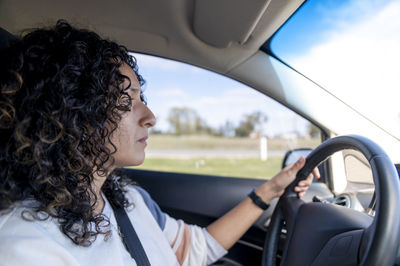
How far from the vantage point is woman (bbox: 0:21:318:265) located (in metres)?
0.77

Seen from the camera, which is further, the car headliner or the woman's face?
the car headliner

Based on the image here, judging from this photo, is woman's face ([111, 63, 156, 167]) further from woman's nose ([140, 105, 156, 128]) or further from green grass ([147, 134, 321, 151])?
green grass ([147, 134, 321, 151])

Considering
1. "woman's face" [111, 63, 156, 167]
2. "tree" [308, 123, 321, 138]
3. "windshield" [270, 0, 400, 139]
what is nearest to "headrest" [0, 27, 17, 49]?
"woman's face" [111, 63, 156, 167]

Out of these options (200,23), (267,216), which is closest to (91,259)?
(200,23)

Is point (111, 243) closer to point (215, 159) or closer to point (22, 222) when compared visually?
point (22, 222)

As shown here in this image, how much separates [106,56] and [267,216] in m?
1.23

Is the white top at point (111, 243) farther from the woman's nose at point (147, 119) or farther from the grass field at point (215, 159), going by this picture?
the grass field at point (215, 159)

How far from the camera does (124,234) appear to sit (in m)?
1.02

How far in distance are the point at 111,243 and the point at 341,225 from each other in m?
0.64

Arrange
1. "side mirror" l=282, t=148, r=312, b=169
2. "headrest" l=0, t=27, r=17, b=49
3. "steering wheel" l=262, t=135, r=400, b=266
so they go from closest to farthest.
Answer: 1. "steering wheel" l=262, t=135, r=400, b=266
2. "headrest" l=0, t=27, r=17, b=49
3. "side mirror" l=282, t=148, r=312, b=169

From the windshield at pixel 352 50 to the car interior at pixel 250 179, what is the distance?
4.7 inches

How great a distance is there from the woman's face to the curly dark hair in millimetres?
29

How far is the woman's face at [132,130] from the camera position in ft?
3.11

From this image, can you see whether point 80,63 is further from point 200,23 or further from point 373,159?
point 373,159
